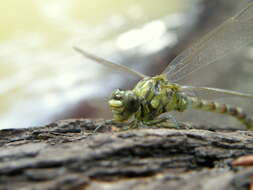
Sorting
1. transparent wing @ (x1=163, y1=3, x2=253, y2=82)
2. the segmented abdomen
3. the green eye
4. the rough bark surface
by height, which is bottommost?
the rough bark surface

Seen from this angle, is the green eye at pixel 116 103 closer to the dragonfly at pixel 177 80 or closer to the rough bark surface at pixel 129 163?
the dragonfly at pixel 177 80

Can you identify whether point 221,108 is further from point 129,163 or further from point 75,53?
point 75,53

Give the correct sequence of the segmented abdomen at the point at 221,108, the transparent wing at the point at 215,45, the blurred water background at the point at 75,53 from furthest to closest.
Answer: the blurred water background at the point at 75,53, the segmented abdomen at the point at 221,108, the transparent wing at the point at 215,45

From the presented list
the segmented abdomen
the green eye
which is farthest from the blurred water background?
the green eye

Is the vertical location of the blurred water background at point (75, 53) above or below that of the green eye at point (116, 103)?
above

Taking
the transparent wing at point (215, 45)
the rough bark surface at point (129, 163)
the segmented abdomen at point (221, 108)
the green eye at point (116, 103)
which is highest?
the transparent wing at point (215, 45)

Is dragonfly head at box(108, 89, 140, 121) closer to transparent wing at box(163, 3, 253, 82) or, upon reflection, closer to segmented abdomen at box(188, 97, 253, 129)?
transparent wing at box(163, 3, 253, 82)

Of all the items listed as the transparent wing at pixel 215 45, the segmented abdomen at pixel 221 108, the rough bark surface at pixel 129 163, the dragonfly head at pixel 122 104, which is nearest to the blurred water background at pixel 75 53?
the segmented abdomen at pixel 221 108
